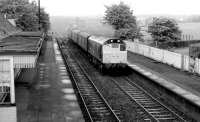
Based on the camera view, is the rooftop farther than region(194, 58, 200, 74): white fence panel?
No

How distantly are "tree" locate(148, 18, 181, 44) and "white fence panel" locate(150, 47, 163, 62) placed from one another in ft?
15.8

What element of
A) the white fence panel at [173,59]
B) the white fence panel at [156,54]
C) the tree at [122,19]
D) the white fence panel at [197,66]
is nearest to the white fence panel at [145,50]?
the white fence panel at [156,54]

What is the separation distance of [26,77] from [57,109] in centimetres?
879

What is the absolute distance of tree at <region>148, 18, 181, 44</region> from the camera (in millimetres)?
37153

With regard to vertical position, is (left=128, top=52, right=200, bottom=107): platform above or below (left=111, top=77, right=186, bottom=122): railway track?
above

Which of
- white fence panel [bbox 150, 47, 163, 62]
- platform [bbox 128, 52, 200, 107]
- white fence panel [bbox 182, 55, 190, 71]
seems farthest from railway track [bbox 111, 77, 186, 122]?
white fence panel [bbox 150, 47, 163, 62]

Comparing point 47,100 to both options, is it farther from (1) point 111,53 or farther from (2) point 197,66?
(2) point 197,66

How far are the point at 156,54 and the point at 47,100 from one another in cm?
1782

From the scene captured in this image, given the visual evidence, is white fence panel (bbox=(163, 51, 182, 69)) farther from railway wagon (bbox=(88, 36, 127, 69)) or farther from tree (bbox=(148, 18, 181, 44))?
tree (bbox=(148, 18, 181, 44))

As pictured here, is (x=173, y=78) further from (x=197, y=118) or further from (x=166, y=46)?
(x=166, y=46)

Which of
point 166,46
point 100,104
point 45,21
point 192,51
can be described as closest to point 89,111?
point 100,104

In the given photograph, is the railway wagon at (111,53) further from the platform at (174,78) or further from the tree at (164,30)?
the tree at (164,30)

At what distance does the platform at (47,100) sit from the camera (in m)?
14.0

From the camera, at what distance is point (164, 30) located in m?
37.4
